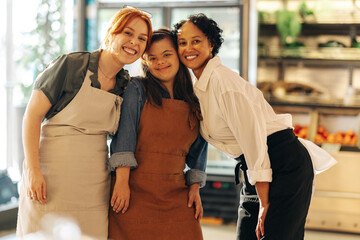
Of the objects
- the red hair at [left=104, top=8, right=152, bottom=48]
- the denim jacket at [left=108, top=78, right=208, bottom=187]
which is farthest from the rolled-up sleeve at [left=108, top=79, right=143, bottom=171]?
the red hair at [left=104, top=8, right=152, bottom=48]

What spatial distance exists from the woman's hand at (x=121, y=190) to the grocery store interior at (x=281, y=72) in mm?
2057

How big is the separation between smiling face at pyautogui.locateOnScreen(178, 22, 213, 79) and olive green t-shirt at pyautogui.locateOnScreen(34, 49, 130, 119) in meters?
0.36

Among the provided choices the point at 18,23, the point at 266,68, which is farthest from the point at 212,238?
the point at 18,23

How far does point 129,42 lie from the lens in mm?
1789

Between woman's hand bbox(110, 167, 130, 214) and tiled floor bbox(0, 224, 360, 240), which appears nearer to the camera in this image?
woman's hand bbox(110, 167, 130, 214)

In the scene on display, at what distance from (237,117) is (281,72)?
2987 mm

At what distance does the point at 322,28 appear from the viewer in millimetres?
4441

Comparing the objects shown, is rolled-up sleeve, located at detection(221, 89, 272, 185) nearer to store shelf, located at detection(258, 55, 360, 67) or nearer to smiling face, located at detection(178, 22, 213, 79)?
smiling face, located at detection(178, 22, 213, 79)

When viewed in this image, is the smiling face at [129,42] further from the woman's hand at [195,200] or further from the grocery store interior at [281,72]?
the grocery store interior at [281,72]

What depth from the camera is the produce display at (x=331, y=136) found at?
4.06m

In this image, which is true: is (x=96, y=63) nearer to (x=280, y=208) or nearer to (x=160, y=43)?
(x=160, y=43)

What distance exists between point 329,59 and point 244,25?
34.4 inches

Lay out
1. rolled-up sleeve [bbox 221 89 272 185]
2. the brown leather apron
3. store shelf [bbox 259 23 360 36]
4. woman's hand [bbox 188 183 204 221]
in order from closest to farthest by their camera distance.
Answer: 1. rolled-up sleeve [bbox 221 89 272 185]
2. the brown leather apron
3. woman's hand [bbox 188 183 204 221]
4. store shelf [bbox 259 23 360 36]

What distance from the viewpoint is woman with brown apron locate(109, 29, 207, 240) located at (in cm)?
178
